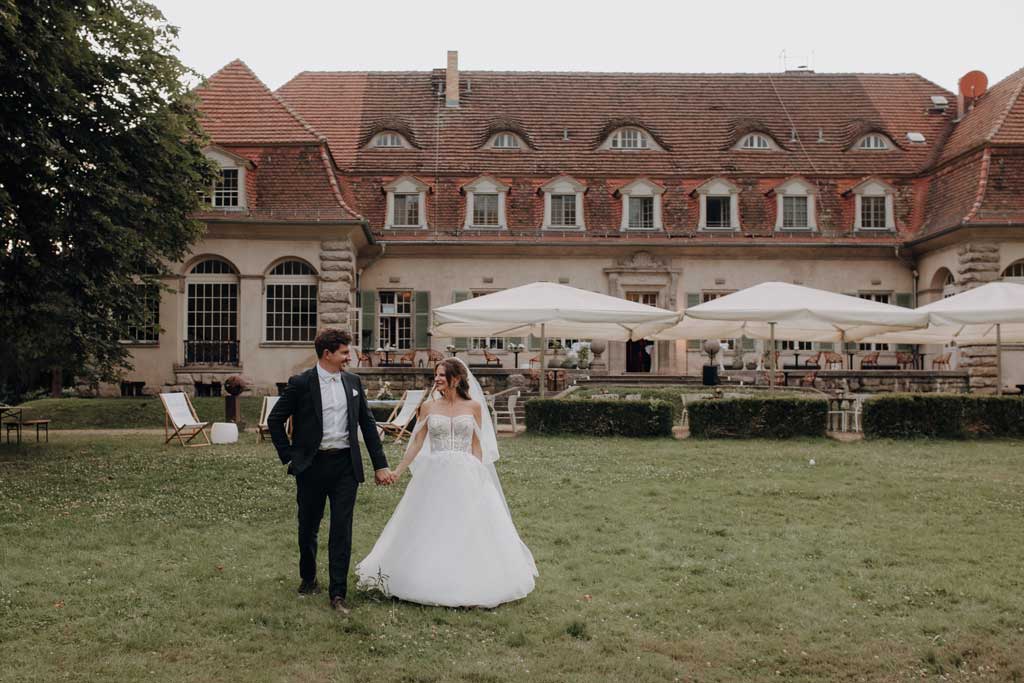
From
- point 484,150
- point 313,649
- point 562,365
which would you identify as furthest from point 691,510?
point 484,150

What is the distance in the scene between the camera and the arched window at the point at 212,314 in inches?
969

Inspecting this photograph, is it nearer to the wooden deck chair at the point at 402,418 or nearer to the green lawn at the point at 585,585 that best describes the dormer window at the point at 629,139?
the wooden deck chair at the point at 402,418

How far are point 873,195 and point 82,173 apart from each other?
72.6 feet

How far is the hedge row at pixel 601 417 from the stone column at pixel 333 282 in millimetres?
10035

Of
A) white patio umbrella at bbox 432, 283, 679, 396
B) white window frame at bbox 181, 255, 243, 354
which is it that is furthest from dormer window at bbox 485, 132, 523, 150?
white patio umbrella at bbox 432, 283, 679, 396

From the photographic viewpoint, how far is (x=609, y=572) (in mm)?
6887

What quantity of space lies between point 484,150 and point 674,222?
6.43m

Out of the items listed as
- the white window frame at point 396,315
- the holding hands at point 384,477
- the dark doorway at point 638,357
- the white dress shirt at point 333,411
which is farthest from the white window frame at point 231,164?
the holding hands at point 384,477

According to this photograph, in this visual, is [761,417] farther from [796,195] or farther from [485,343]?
[796,195]

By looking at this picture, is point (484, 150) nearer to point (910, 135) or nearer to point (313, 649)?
point (910, 135)

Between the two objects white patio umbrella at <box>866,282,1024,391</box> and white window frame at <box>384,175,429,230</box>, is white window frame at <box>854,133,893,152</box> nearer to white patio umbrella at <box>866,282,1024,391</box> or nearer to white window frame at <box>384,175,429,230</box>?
white patio umbrella at <box>866,282,1024,391</box>

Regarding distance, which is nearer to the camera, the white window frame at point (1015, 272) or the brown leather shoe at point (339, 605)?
the brown leather shoe at point (339, 605)

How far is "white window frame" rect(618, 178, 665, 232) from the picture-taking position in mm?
27406

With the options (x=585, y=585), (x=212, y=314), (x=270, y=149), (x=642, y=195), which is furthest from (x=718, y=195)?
(x=585, y=585)
